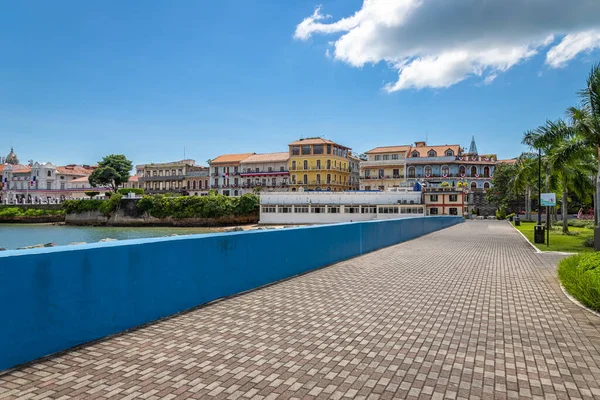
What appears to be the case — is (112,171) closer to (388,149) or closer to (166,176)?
(166,176)

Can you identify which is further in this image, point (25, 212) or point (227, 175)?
point (227, 175)

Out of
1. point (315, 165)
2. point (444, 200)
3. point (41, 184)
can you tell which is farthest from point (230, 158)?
point (444, 200)

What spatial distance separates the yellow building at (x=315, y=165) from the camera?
85.6 meters

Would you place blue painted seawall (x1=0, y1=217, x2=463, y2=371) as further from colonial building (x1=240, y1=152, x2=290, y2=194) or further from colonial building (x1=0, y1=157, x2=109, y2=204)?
colonial building (x1=0, y1=157, x2=109, y2=204)

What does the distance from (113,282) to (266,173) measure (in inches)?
3355

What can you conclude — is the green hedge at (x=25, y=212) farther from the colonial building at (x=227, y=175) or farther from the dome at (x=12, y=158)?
the dome at (x=12, y=158)

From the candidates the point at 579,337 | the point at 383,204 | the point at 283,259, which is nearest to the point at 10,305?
the point at 283,259

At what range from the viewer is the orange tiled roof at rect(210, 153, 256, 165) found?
3760 inches

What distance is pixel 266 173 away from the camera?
296ft

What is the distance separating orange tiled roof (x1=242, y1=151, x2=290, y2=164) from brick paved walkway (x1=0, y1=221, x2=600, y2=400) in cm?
8281

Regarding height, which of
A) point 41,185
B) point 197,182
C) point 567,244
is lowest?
point 567,244

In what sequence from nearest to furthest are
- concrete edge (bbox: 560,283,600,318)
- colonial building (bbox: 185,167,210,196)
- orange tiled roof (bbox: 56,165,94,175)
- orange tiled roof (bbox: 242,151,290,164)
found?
concrete edge (bbox: 560,283,600,318)
orange tiled roof (bbox: 242,151,290,164)
colonial building (bbox: 185,167,210,196)
orange tiled roof (bbox: 56,165,94,175)

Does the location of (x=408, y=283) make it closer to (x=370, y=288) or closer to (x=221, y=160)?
(x=370, y=288)

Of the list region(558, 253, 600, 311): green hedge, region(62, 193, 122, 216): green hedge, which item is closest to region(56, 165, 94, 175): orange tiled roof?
region(62, 193, 122, 216): green hedge
